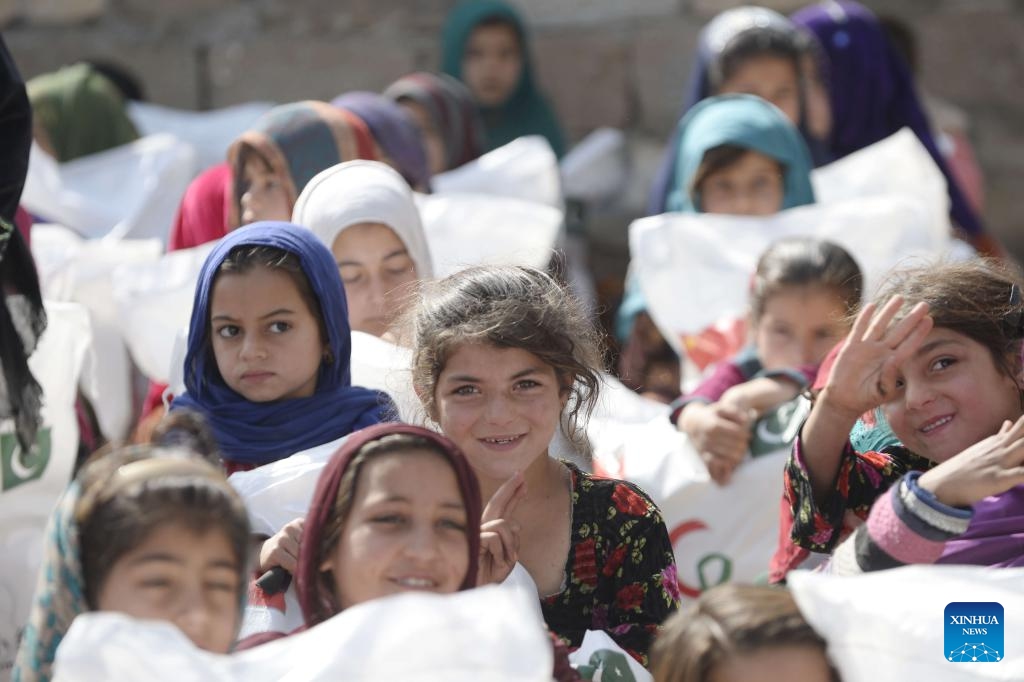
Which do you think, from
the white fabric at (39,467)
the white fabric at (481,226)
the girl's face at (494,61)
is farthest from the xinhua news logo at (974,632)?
the girl's face at (494,61)

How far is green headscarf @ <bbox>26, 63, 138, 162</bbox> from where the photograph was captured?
582 cm

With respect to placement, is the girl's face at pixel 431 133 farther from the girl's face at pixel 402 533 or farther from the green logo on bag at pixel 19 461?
the girl's face at pixel 402 533

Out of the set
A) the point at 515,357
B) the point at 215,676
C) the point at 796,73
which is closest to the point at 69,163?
the point at 796,73

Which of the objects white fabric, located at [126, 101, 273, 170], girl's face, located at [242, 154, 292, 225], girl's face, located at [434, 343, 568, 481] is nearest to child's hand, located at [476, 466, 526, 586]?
girl's face, located at [434, 343, 568, 481]

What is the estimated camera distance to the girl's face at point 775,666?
7.23ft

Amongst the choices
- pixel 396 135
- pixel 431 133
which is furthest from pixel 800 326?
pixel 431 133

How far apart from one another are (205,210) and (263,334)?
1.34 meters

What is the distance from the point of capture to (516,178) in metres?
5.45

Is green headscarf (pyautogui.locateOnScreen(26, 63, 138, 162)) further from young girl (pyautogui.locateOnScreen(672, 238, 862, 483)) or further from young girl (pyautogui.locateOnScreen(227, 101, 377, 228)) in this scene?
young girl (pyautogui.locateOnScreen(672, 238, 862, 483))

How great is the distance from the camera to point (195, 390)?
11.1ft

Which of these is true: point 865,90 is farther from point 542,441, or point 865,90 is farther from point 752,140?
point 542,441

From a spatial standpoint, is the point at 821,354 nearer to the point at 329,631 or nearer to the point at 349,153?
the point at 349,153

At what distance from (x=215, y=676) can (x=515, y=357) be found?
3.42 feet

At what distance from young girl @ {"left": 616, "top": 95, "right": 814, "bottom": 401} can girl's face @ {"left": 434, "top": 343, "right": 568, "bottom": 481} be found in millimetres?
1849
